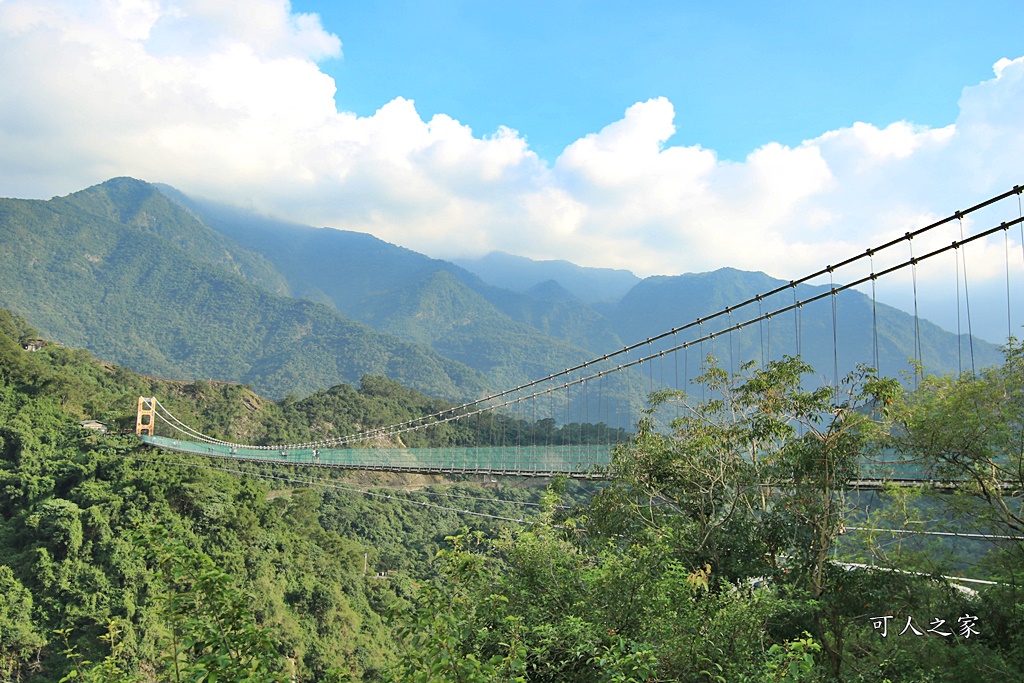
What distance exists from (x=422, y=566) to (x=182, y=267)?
64.0 metres

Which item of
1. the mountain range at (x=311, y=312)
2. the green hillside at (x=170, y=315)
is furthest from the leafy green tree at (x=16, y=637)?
the green hillside at (x=170, y=315)

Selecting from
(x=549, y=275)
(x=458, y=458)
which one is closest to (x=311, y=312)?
(x=458, y=458)

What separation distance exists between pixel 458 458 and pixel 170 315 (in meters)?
63.7

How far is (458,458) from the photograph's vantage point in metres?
14.8

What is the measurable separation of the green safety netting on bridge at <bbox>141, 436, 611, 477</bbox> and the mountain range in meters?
38.8

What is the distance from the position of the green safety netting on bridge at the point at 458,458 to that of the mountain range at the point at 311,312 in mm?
38823

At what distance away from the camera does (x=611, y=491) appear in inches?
294

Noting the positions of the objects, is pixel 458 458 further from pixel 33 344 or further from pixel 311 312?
pixel 311 312

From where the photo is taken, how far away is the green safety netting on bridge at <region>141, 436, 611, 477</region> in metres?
10.7

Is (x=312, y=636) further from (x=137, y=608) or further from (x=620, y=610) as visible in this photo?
(x=620, y=610)

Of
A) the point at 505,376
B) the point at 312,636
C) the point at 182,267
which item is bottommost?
the point at 312,636

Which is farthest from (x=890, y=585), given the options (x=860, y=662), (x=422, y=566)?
(x=422, y=566)

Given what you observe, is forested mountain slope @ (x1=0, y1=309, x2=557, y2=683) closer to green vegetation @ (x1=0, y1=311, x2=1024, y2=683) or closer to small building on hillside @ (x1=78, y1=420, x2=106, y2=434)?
green vegetation @ (x1=0, y1=311, x2=1024, y2=683)

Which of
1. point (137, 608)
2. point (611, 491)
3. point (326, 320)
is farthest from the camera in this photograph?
point (326, 320)
